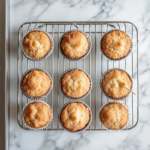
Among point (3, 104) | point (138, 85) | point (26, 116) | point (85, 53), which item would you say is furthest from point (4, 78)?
point (138, 85)

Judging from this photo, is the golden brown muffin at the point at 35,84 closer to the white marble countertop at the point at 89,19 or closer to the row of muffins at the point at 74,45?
the row of muffins at the point at 74,45

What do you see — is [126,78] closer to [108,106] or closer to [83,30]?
[108,106]

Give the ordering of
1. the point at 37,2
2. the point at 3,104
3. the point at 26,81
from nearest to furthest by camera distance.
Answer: the point at 26,81 → the point at 3,104 → the point at 37,2

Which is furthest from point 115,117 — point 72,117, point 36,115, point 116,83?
point 36,115

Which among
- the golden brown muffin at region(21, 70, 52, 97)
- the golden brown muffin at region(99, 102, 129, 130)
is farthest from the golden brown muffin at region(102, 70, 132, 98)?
the golden brown muffin at region(21, 70, 52, 97)

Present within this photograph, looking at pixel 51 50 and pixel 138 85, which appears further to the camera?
pixel 138 85

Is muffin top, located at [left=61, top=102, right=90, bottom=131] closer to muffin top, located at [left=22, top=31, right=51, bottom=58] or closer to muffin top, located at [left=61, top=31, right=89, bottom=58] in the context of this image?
muffin top, located at [left=61, top=31, right=89, bottom=58]

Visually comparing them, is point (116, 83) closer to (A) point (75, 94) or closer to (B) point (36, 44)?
(A) point (75, 94)
